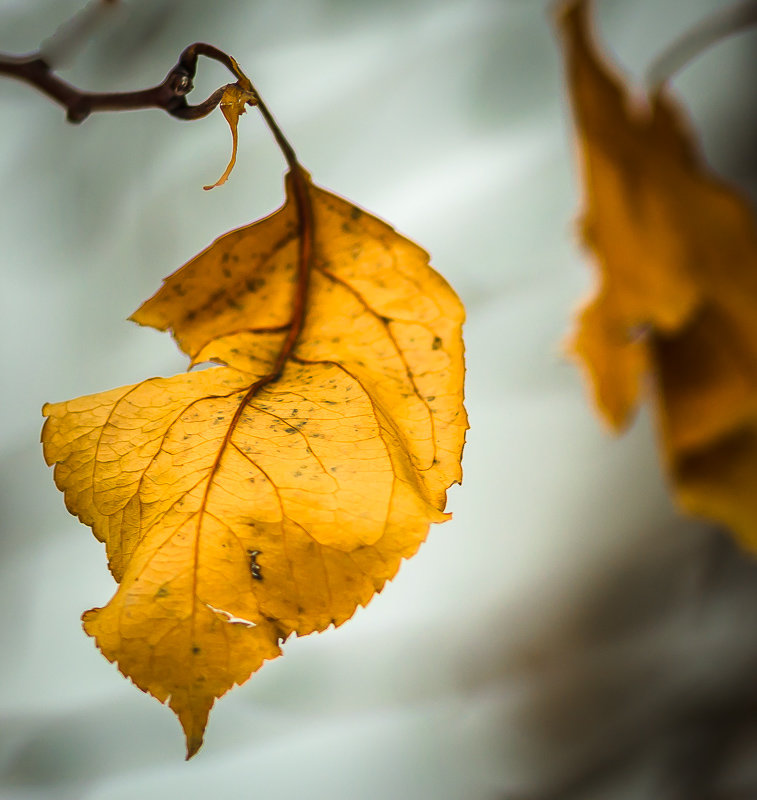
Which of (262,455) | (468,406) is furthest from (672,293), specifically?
(468,406)

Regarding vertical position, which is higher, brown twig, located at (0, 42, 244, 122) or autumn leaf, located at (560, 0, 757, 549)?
brown twig, located at (0, 42, 244, 122)

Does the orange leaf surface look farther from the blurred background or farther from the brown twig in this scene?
the blurred background

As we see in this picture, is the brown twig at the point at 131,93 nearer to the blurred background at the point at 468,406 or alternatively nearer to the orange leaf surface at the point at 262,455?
the orange leaf surface at the point at 262,455

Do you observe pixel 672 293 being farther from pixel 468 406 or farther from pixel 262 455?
pixel 468 406

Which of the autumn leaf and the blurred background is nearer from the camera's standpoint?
the autumn leaf

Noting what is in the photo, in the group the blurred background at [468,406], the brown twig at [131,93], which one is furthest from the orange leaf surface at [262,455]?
the blurred background at [468,406]

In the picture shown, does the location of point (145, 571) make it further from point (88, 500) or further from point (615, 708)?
point (615, 708)

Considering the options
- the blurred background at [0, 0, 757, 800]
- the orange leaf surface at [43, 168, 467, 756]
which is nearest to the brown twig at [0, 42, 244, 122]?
the orange leaf surface at [43, 168, 467, 756]
